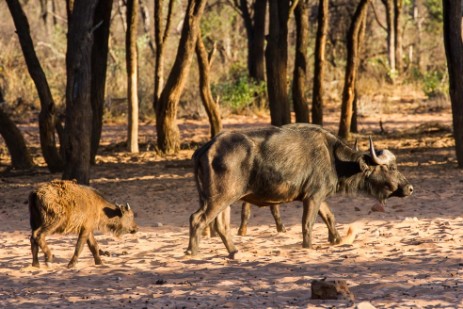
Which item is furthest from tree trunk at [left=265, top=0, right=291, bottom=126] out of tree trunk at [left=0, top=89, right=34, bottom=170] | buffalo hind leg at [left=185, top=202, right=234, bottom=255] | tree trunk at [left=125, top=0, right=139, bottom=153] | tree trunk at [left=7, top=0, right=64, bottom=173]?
buffalo hind leg at [left=185, top=202, right=234, bottom=255]

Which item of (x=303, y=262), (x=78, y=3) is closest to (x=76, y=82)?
(x=78, y=3)

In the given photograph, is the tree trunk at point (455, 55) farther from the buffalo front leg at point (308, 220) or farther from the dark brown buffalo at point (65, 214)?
the dark brown buffalo at point (65, 214)

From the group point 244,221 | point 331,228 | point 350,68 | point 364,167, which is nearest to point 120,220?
point 244,221

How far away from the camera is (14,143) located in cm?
1772

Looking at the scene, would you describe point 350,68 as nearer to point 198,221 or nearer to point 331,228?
point 331,228

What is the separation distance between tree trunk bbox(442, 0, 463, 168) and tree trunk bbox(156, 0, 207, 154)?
4608 millimetres

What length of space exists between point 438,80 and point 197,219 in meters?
23.5

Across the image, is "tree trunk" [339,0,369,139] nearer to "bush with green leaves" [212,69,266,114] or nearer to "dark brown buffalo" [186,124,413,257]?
"bush with green leaves" [212,69,266,114]

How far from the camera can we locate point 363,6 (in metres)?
19.9

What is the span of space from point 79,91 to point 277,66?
5.14m

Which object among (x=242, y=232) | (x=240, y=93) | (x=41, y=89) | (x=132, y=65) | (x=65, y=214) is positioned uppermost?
(x=132, y=65)

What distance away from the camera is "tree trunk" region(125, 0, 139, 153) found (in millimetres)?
19281

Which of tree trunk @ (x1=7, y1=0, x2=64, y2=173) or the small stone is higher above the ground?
tree trunk @ (x1=7, y1=0, x2=64, y2=173)

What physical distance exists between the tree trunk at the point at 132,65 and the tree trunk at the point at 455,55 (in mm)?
6360
